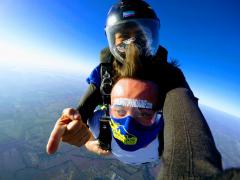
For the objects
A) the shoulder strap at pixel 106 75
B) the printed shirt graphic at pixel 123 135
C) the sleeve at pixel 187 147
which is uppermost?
the shoulder strap at pixel 106 75

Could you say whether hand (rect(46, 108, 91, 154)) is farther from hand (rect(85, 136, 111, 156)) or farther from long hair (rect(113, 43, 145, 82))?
hand (rect(85, 136, 111, 156))

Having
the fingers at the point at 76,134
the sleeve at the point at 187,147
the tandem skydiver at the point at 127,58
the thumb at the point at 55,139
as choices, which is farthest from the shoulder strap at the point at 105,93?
the sleeve at the point at 187,147

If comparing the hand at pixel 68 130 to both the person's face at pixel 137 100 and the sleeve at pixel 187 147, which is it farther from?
the sleeve at pixel 187 147

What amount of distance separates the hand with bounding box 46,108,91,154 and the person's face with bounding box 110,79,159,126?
36cm

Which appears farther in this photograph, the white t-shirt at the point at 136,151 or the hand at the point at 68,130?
the white t-shirt at the point at 136,151

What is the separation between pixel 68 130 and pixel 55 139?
0.35 ft

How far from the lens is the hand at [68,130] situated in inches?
46.9

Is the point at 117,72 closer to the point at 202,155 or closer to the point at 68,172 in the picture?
the point at 202,155

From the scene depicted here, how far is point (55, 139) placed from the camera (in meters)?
1.20

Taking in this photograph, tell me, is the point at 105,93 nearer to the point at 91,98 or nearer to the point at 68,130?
the point at 91,98

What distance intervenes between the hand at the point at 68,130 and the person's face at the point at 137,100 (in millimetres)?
362

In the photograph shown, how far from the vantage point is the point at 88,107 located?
196cm

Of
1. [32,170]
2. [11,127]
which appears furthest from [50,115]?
[32,170]

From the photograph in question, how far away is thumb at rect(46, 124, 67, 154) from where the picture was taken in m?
1.17
